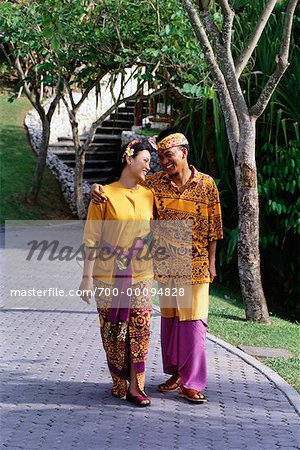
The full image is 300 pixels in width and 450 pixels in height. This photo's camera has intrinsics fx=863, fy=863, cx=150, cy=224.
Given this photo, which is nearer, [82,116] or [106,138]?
[106,138]

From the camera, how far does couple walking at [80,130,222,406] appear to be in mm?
5848

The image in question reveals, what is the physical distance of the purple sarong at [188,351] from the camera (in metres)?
5.97

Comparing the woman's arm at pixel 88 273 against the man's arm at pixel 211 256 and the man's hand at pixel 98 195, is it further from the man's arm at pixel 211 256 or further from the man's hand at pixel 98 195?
the man's arm at pixel 211 256

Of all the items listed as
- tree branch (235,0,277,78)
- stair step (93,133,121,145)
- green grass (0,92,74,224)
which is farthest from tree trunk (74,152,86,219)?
tree branch (235,0,277,78)

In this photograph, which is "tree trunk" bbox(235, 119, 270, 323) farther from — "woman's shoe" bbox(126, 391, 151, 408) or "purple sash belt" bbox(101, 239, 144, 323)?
"woman's shoe" bbox(126, 391, 151, 408)

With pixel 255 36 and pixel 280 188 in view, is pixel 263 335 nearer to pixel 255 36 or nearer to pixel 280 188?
pixel 255 36

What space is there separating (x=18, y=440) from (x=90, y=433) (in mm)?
443

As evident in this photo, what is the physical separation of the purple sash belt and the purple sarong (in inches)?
15.9

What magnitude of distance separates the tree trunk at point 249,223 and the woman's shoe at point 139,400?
355cm

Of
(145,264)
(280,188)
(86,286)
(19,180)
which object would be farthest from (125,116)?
(86,286)

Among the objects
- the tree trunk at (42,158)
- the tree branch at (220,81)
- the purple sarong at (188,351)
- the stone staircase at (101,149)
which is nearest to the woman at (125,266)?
the purple sarong at (188,351)

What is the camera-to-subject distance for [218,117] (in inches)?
514

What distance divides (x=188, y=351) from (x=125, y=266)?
0.74 meters

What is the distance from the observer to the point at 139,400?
585 cm
